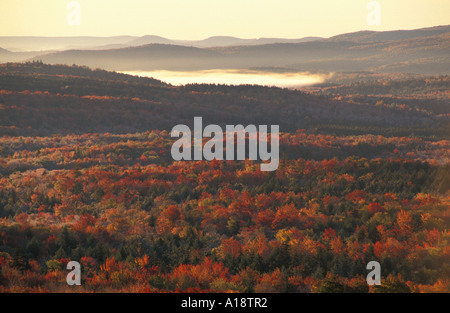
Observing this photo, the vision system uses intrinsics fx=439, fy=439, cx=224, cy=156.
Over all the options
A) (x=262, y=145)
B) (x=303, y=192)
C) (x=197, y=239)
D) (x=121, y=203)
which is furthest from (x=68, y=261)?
(x=262, y=145)

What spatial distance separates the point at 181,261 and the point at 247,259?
3241mm

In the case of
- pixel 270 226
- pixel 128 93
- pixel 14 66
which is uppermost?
pixel 14 66

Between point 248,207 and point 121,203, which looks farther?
point 121,203

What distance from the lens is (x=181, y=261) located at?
21.5 metres

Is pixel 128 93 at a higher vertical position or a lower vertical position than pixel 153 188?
higher

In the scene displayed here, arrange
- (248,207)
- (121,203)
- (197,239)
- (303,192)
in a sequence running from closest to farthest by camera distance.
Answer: (197,239)
(248,207)
(121,203)
(303,192)

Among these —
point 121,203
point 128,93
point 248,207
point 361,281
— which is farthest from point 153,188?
point 128,93

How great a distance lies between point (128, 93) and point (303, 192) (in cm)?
8880

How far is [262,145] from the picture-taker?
59219mm
